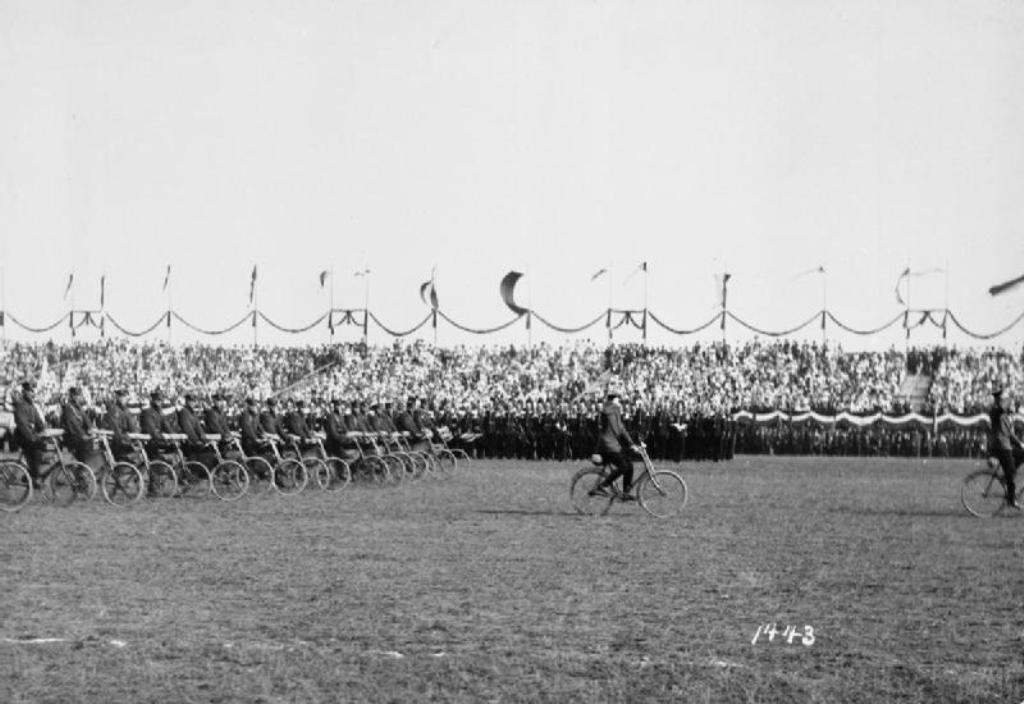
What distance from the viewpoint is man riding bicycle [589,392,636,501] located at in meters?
19.4

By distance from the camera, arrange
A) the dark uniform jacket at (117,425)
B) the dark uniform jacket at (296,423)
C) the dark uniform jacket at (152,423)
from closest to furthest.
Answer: the dark uniform jacket at (117,425) → the dark uniform jacket at (152,423) → the dark uniform jacket at (296,423)

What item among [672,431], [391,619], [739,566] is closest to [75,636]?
[391,619]

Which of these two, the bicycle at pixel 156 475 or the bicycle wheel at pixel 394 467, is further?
the bicycle wheel at pixel 394 467

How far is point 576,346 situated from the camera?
55094mm

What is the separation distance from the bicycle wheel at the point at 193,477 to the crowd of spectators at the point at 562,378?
1712 centimetres

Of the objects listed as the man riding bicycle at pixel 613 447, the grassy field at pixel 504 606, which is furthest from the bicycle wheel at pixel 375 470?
the man riding bicycle at pixel 613 447

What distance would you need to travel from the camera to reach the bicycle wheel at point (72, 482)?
20609 mm

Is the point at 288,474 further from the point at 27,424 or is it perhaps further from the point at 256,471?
the point at 27,424

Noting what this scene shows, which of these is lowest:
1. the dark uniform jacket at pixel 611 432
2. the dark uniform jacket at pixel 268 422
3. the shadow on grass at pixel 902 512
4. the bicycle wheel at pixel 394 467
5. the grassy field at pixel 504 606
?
the bicycle wheel at pixel 394 467

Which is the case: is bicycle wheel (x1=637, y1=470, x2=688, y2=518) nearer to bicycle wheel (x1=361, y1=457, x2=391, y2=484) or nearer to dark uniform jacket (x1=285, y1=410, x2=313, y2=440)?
dark uniform jacket (x1=285, y1=410, x2=313, y2=440)

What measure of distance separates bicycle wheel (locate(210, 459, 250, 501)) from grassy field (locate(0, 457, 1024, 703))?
9.39 ft

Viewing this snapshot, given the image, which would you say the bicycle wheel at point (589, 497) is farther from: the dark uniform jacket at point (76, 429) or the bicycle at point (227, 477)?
the dark uniform jacket at point (76, 429)

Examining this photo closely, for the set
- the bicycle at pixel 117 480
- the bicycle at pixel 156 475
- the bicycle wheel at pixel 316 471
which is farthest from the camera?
the bicycle wheel at pixel 316 471

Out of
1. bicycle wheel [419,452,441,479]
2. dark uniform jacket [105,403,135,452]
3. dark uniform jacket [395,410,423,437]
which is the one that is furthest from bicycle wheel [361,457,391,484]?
dark uniform jacket [105,403,135,452]
